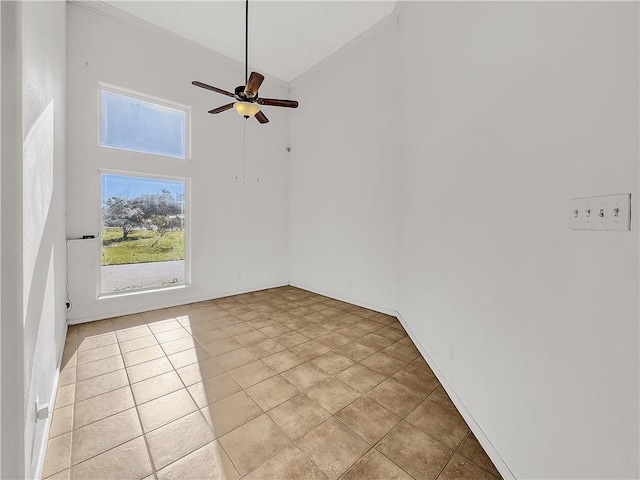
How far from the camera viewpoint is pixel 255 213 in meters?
5.18

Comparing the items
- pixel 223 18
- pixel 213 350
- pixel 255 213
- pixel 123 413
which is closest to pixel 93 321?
pixel 213 350

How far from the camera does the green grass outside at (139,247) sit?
3771 mm

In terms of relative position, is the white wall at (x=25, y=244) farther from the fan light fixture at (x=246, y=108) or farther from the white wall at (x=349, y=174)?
the white wall at (x=349, y=174)

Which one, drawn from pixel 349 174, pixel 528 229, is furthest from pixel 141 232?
pixel 528 229

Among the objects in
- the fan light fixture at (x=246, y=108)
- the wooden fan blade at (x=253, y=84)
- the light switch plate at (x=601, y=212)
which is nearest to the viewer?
the light switch plate at (x=601, y=212)

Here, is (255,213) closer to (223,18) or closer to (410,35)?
(223,18)

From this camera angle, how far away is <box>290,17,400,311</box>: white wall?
3.86 metres

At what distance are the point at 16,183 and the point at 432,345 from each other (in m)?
2.93

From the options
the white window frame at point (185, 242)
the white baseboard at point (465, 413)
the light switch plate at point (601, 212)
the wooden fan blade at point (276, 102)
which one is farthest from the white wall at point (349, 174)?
the light switch plate at point (601, 212)

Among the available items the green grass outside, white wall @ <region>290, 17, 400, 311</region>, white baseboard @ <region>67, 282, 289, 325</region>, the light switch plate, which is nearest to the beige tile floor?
white baseboard @ <region>67, 282, 289, 325</region>

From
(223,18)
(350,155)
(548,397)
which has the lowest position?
(548,397)

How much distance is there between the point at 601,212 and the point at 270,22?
14.8 ft

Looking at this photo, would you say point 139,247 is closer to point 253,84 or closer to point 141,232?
point 141,232

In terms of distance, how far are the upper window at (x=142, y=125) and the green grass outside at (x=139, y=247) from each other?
4.10 feet
